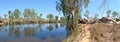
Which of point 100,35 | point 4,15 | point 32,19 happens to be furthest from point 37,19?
point 100,35

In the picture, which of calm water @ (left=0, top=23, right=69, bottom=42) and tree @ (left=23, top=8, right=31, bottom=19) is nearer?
calm water @ (left=0, top=23, right=69, bottom=42)

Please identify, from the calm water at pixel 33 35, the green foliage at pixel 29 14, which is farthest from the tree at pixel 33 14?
the calm water at pixel 33 35

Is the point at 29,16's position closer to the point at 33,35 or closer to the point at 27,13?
the point at 27,13

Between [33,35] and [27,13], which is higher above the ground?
[27,13]

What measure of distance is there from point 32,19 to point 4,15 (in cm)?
1974

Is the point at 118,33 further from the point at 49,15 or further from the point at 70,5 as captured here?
the point at 49,15

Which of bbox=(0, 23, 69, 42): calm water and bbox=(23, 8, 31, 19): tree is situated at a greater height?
bbox=(23, 8, 31, 19): tree

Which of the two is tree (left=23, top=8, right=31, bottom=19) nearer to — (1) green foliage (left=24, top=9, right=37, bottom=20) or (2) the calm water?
(1) green foliage (left=24, top=9, right=37, bottom=20)

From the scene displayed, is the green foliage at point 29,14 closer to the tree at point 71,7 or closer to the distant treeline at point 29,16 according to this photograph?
the distant treeline at point 29,16

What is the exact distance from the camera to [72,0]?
39.2m

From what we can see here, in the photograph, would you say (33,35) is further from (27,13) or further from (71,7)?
(27,13)

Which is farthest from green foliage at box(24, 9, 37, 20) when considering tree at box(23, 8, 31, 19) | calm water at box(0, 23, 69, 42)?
calm water at box(0, 23, 69, 42)

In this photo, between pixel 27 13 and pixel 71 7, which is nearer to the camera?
pixel 71 7

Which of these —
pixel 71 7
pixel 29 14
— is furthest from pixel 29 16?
pixel 71 7
